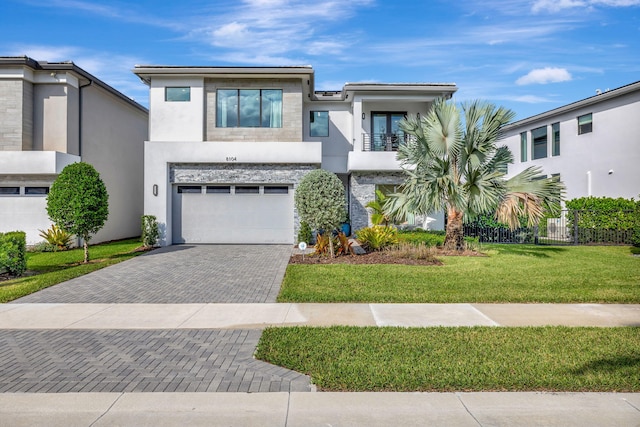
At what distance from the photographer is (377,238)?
49.2 feet

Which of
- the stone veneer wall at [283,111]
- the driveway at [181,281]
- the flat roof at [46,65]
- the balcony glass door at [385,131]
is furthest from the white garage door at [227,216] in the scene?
the flat roof at [46,65]

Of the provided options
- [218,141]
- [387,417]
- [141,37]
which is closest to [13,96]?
[141,37]

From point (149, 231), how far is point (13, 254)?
6.17 metres

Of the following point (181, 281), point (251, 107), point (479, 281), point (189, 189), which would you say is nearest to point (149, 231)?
point (189, 189)

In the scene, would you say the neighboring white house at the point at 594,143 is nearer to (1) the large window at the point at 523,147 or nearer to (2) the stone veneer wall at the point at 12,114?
(1) the large window at the point at 523,147

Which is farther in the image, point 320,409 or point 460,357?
point 460,357

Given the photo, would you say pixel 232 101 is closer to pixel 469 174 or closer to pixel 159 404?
pixel 469 174

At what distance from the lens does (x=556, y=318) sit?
7180 millimetres

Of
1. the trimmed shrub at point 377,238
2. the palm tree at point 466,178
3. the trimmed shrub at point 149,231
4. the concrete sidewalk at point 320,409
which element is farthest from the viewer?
the trimmed shrub at point 149,231

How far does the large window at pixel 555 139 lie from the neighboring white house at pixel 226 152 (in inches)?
432

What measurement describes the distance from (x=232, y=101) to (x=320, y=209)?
8.12 metres

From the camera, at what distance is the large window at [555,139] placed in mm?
24941

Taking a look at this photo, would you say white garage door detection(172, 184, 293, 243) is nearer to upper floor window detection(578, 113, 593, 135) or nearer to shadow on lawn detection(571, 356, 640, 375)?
shadow on lawn detection(571, 356, 640, 375)

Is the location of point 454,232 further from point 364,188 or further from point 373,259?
point 364,188
